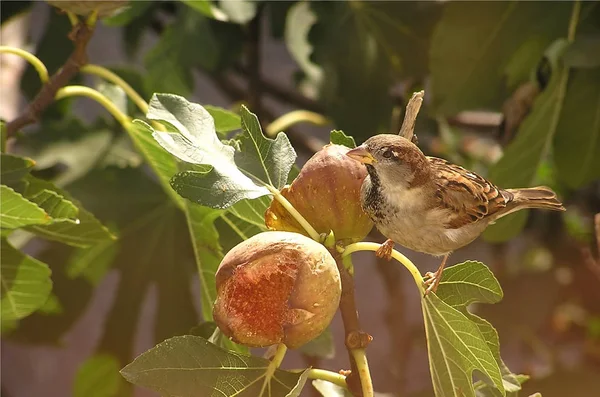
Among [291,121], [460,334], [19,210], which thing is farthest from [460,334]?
[291,121]

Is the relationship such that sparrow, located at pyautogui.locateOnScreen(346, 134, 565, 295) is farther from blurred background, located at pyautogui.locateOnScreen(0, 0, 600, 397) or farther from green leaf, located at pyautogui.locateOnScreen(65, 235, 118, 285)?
green leaf, located at pyautogui.locateOnScreen(65, 235, 118, 285)

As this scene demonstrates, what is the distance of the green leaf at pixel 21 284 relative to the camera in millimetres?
597

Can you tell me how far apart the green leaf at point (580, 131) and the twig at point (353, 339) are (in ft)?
1.48

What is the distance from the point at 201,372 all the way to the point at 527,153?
48cm

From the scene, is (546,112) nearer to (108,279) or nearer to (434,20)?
(434,20)

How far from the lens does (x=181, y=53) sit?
3.01 feet

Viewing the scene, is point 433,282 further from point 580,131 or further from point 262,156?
point 580,131

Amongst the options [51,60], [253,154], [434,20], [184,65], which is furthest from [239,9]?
[253,154]

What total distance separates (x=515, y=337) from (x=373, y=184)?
1.08 m

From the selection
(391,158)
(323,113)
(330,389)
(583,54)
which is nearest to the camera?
(391,158)

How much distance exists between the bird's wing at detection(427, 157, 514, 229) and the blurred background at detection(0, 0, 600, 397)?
0.26 feet

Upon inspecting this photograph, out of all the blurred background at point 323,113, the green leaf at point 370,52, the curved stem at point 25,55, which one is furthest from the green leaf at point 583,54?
the curved stem at point 25,55

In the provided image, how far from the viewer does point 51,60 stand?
3.40 ft

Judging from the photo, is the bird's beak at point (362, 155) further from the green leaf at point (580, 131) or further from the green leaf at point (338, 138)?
the green leaf at point (580, 131)
